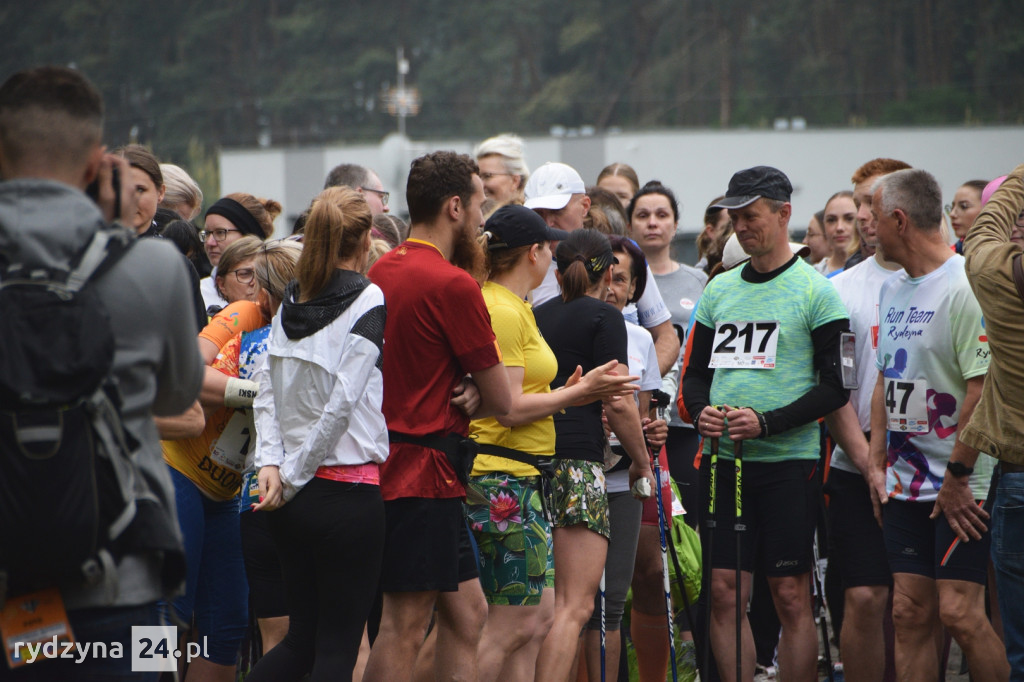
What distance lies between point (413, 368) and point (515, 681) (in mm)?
1285

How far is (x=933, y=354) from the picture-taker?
15.3 feet

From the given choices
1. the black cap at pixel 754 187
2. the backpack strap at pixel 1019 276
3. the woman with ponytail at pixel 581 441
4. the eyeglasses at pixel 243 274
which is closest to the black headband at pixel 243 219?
the eyeglasses at pixel 243 274

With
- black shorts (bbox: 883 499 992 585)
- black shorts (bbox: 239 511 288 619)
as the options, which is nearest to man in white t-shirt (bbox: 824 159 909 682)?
black shorts (bbox: 883 499 992 585)

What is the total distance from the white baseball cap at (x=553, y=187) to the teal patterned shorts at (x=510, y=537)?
1.81 m

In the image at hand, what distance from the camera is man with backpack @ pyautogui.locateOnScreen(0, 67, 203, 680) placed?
2186 mm

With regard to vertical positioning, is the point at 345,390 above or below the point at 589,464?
above

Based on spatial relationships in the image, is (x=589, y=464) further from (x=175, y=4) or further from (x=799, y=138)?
(x=175, y=4)

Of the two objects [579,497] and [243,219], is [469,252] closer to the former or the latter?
[579,497]

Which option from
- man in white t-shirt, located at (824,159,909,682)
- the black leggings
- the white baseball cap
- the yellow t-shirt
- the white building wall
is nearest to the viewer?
the black leggings

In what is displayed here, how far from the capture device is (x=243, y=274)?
4.83m

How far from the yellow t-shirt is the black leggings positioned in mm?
692

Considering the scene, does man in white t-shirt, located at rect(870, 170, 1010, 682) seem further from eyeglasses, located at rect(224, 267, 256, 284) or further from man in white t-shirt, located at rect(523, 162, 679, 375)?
eyeglasses, located at rect(224, 267, 256, 284)

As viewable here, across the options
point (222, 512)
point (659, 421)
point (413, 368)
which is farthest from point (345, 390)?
point (659, 421)

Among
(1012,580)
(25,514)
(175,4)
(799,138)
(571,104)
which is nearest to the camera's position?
(25,514)
